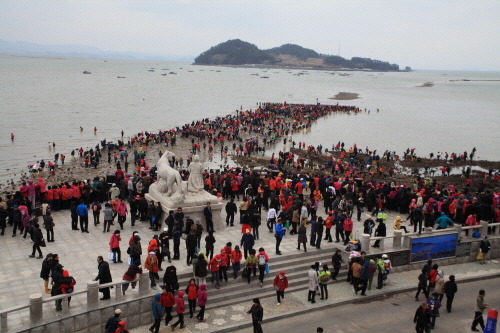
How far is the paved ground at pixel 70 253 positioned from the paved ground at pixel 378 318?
8.53ft

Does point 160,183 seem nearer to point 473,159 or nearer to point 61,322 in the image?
point 61,322

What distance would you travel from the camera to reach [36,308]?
9703 mm

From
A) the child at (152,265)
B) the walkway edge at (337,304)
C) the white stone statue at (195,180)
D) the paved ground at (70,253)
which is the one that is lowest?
the walkway edge at (337,304)

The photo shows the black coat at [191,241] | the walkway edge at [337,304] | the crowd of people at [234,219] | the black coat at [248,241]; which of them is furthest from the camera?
the black coat at [248,241]

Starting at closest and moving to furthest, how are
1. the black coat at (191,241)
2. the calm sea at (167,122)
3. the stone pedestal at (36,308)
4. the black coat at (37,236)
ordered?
the stone pedestal at (36,308) → the black coat at (37,236) → the black coat at (191,241) → the calm sea at (167,122)

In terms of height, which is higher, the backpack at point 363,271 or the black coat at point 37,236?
the black coat at point 37,236

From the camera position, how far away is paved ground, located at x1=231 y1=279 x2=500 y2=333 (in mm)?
11625

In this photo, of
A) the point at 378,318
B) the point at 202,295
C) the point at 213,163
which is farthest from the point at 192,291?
the point at 213,163

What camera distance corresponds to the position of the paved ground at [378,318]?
1162 centimetres

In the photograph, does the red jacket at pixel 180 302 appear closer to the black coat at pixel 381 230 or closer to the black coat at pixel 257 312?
the black coat at pixel 257 312

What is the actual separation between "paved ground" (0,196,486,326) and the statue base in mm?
631

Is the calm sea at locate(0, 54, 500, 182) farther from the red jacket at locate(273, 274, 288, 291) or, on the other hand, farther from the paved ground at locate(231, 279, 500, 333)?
the paved ground at locate(231, 279, 500, 333)

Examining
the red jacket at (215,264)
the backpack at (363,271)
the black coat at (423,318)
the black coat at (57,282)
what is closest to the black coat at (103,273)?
the black coat at (57,282)


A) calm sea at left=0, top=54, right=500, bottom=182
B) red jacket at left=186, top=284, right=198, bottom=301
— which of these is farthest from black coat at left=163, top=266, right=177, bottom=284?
calm sea at left=0, top=54, right=500, bottom=182
